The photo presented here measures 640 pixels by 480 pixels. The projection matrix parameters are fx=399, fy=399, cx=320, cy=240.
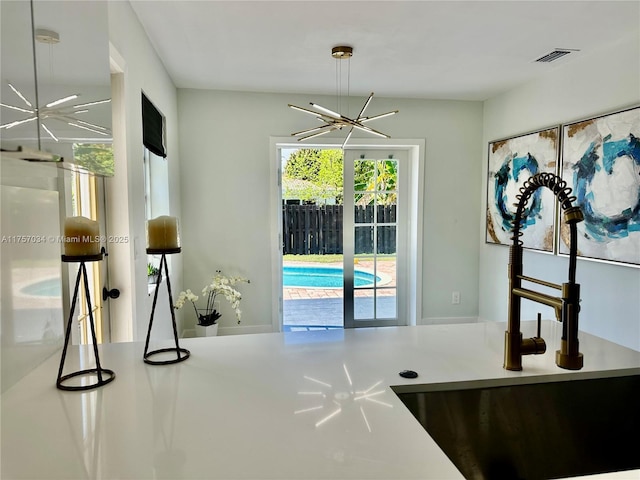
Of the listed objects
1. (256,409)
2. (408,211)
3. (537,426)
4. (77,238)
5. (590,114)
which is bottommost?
(537,426)

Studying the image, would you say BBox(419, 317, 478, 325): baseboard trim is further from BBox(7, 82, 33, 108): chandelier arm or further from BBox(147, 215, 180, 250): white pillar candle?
BBox(7, 82, 33, 108): chandelier arm

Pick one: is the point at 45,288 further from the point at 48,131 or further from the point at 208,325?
the point at 208,325

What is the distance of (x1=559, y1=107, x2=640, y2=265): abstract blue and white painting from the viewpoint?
2535 millimetres

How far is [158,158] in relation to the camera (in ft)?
10.6

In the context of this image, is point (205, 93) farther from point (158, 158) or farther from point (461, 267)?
point (461, 267)

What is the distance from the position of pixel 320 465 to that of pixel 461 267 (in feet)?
13.2

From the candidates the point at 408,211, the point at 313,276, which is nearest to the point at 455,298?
the point at 408,211

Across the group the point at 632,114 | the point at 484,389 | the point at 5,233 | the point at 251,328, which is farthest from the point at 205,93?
the point at 484,389

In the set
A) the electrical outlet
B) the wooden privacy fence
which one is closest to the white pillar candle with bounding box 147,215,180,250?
the electrical outlet

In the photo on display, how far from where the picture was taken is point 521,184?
3.58 meters

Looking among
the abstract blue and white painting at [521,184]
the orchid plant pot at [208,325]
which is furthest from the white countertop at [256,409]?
the orchid plant pot at [208,325]

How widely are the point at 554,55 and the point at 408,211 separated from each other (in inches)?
76.6

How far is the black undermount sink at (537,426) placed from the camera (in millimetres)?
1004

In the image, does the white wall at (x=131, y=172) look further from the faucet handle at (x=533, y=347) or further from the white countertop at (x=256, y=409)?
the faucet handle at (x=533, y=347)
